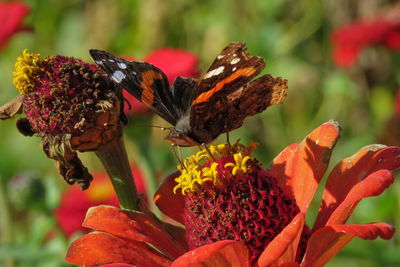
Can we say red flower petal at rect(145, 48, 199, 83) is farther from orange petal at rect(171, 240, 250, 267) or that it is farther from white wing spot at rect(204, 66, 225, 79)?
orange petal at rect(171, 240, 250, 267)

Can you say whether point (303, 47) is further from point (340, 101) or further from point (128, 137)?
point (128, 137)

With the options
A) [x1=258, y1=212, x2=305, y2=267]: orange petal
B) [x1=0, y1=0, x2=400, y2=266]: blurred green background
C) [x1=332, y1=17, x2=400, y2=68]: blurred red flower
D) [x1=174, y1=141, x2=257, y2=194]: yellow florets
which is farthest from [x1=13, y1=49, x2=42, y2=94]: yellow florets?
[x1=332, y1=17, x2=400, y2=68]: blurred red flower

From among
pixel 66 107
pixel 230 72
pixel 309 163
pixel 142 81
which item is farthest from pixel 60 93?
pixel 309 163

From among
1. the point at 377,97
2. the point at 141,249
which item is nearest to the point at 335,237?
the point at 141,249

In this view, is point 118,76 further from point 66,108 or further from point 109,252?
point 109,252

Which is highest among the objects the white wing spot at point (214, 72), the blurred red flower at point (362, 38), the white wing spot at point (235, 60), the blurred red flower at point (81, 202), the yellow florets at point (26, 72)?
the yellow florets at point (26, 72)

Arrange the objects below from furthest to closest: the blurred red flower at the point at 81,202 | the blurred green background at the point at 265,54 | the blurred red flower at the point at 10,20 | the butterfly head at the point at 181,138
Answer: the blurred green background at the point at 265,54 < the blurred red flower at the point at 10,20 < the blurred red flower at the point at 81,202 < the butterfly head at the point at 181,138

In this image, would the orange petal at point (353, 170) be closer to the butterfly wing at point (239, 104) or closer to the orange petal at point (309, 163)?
the orange petal at point (309, 163)

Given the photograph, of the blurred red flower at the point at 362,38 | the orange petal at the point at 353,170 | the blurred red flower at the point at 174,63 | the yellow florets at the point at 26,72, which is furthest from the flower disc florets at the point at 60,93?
the blurred red flower at the point at 362,38

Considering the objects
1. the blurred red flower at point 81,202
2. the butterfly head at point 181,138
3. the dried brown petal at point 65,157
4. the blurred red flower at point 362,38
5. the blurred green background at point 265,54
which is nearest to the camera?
the dried brown petal at point 65,157
